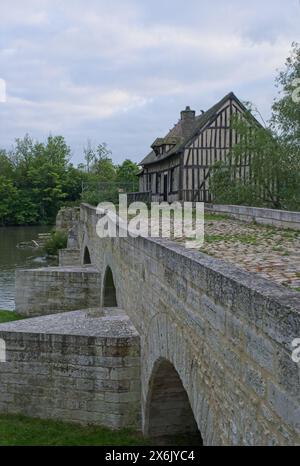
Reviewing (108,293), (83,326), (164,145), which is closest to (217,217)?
(108,293)

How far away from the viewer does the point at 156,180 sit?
88.8 feet

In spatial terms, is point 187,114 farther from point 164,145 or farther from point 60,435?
point 60,435

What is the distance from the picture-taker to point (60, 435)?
8.26 meters

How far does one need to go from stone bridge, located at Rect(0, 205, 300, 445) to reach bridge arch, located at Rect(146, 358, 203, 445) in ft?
0.05

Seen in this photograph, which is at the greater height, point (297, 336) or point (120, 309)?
point (297, 336)

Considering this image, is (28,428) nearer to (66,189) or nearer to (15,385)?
(15,385)

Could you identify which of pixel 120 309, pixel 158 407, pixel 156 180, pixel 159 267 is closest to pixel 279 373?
pixel 159 267

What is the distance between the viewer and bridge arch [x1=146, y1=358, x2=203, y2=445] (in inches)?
291

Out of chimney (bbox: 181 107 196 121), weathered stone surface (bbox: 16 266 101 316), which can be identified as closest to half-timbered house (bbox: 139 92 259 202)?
chimney (bbox: 181 107 196 121)

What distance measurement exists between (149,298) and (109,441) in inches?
100.0

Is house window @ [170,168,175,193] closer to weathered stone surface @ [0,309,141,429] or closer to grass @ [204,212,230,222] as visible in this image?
grass @ [204,212,230,222]

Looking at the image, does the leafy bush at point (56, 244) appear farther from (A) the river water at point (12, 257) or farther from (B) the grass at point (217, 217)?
(B) the grass at point (217, 217)

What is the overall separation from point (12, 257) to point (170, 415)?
93.1 feet

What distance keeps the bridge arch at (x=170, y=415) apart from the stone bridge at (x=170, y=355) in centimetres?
2
